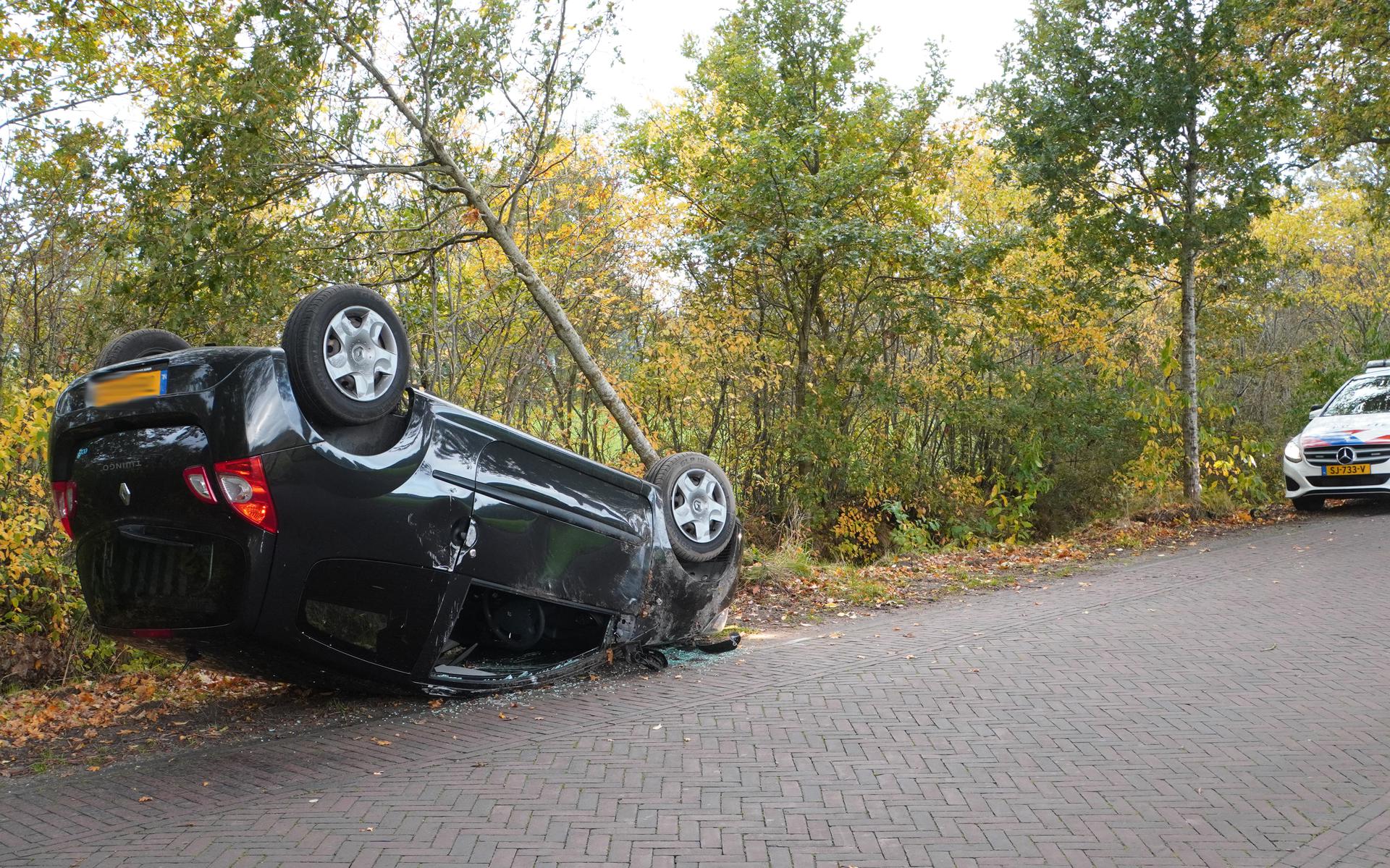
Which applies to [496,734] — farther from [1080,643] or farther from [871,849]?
[1080,643]

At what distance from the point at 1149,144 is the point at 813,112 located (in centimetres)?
488

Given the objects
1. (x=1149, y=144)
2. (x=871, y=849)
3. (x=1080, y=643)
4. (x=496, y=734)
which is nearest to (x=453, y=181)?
(x=496, y=734)

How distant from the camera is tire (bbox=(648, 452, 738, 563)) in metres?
6.69

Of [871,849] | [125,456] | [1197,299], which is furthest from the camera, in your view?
[1197,299]

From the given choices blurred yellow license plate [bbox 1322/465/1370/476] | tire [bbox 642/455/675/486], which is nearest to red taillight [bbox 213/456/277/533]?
tire [bbox 642/455/675/486]

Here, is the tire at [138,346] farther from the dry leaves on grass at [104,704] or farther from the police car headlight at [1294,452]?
the police car headlight at [1294,452]

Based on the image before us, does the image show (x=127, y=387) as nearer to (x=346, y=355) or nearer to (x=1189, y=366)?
(x=346, y=355)

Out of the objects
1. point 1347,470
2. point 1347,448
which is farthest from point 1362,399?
point 1347,470

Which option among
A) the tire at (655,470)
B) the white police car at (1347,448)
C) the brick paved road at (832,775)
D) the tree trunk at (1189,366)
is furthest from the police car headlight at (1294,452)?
the tire at (655,470)

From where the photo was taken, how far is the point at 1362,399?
51.9 ft

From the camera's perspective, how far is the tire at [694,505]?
263 inches

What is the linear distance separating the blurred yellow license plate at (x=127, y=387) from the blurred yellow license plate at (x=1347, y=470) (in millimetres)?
15650

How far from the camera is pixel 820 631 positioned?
8.54m

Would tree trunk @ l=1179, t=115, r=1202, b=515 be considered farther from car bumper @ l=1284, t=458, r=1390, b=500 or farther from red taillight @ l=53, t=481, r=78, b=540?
red taillight @ l=53, t=481, r=78, b=540
